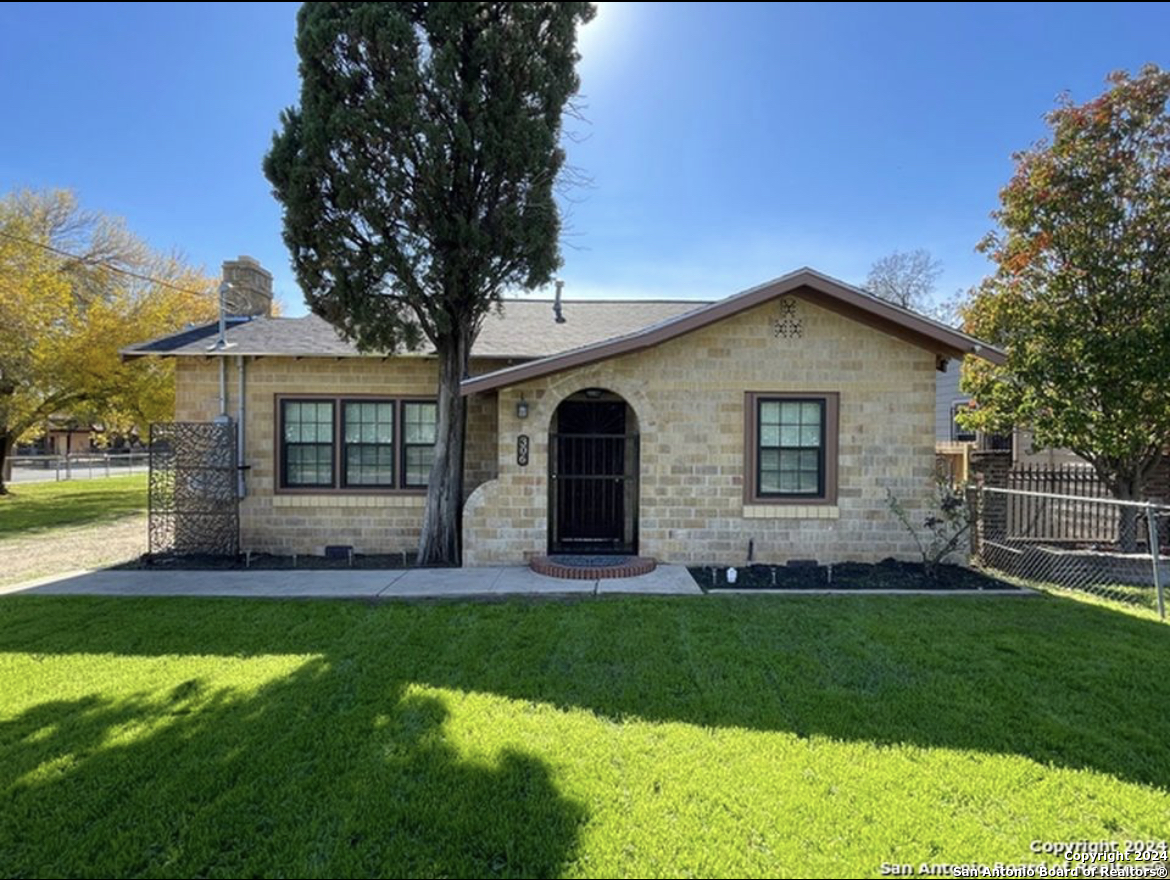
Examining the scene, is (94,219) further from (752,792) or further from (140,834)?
(752,792)

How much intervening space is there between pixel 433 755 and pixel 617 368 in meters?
6.06

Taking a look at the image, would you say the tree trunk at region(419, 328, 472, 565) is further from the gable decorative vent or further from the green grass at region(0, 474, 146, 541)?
the green grass at region(0, 474, 146, 541)

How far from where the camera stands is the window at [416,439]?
400 inches

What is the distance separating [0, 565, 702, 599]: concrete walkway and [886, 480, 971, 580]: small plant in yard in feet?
10.7

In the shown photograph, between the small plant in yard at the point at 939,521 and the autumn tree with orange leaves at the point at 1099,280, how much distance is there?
2123 millimetres

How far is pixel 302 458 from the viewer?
10.1m

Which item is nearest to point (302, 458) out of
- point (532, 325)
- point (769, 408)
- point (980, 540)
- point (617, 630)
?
point (532, 325)

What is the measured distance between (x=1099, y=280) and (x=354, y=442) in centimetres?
1173

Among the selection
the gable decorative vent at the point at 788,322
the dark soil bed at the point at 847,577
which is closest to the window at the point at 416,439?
the dark soil bed at the point at 847,577

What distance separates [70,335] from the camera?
1841 centimetres

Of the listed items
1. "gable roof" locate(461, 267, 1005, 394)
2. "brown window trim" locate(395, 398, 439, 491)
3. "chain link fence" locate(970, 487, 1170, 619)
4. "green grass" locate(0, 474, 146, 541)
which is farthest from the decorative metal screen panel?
Result: "chain link fence" locate(970, 487, 1170, 619)

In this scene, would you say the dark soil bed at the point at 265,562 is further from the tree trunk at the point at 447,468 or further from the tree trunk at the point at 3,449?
the tree trunk at the point at 3,449

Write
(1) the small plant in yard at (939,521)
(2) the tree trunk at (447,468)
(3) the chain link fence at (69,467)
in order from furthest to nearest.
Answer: (3) the chain link fence at (69,467) < (2) the tree trunk at (447,468) < (1) the small plant in yard at (939,521)

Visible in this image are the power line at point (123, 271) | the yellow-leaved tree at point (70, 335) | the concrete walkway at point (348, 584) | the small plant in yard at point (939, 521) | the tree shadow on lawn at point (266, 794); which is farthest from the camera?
the power line at point (123, 271)
